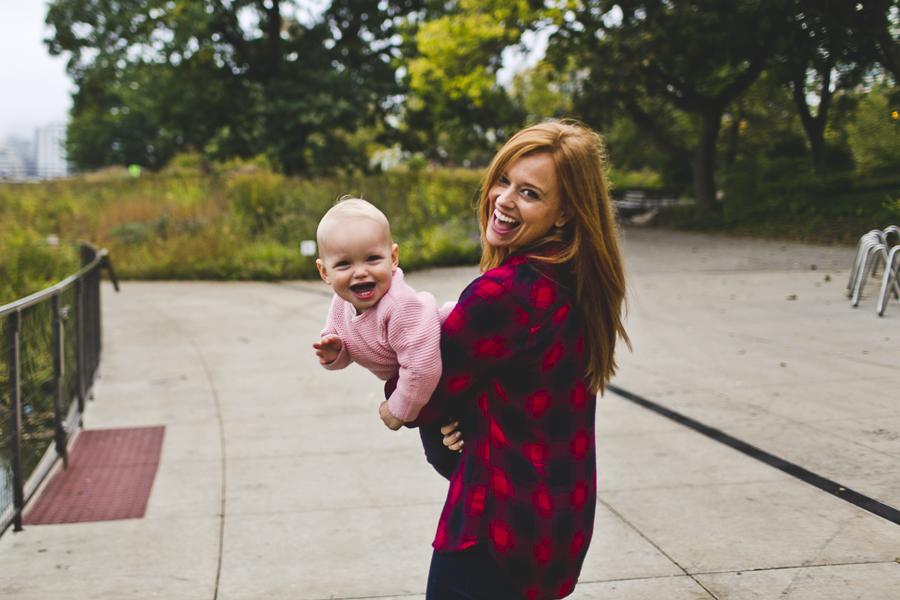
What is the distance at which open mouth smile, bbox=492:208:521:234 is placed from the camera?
1.63 meters

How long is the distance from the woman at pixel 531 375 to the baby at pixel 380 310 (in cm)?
5

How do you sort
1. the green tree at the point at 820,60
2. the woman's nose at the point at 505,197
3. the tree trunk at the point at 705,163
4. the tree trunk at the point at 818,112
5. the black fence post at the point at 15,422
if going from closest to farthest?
the woman's nose at the point at 505,197
the black fence post at the point at 15,422
the green tree at the point at 820,60
the tree trunk at the point at 818,112
the tree trunk at the point at 705,163

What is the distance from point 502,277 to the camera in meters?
1.54

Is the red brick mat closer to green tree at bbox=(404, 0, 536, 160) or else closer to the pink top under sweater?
the pink top under sweater

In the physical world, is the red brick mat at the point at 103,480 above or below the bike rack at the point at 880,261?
below

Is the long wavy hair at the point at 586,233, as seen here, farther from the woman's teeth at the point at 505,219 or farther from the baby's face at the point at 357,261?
the baby's face at the point at 357,261

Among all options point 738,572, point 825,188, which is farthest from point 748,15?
point 738,572

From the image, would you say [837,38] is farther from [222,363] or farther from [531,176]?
[222,363]

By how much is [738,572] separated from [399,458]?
7.56ft

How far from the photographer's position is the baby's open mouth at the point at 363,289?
158 cm

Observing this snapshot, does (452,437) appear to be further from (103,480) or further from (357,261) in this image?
(103,480)

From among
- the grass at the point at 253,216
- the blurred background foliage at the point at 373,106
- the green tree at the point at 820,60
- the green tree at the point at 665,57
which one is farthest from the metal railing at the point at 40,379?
the green tree at the point at 665,57

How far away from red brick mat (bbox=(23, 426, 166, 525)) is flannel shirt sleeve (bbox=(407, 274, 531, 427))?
10.2ft

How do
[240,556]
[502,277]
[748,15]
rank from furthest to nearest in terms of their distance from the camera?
[748,15]
[240,556]
[502,277]
